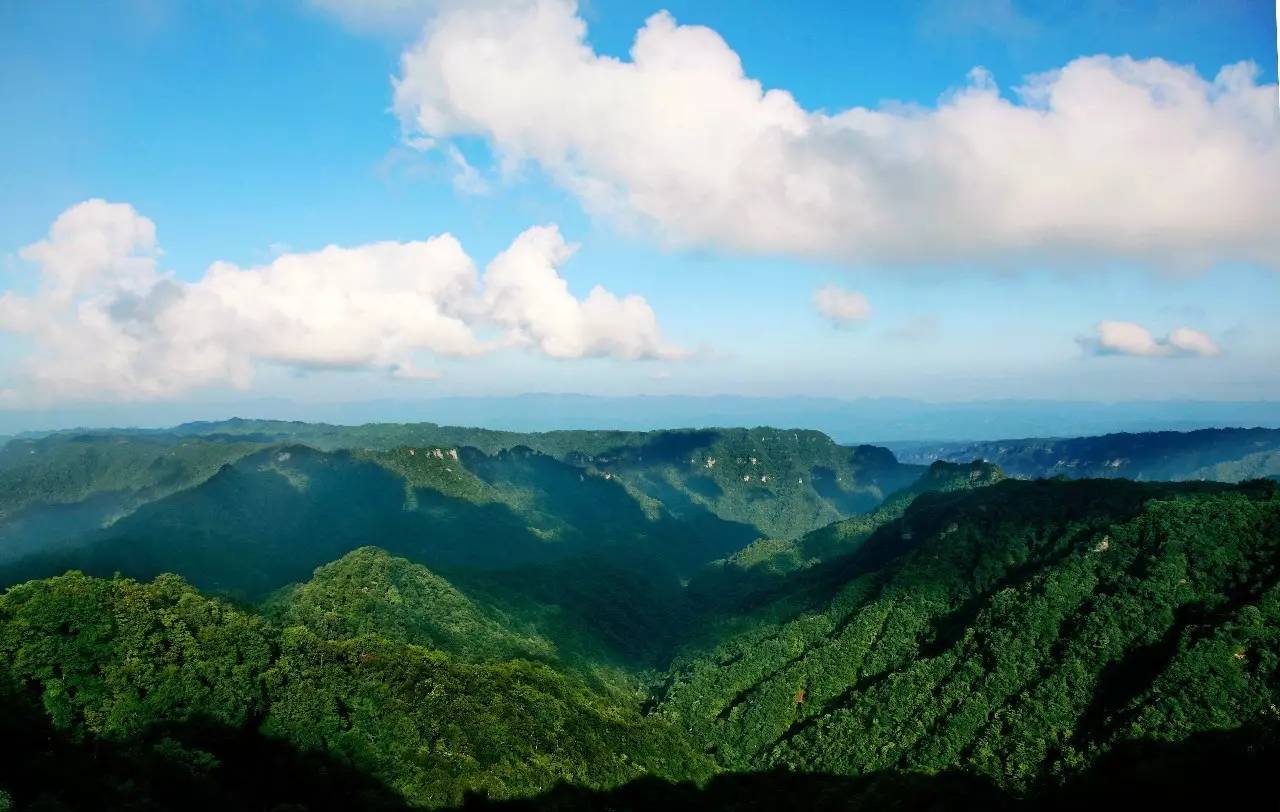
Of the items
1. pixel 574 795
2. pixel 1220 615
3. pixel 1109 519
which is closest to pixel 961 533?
pixel 1109 519

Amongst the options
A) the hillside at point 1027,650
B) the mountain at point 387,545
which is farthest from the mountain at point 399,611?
the hillside at point 1027,650

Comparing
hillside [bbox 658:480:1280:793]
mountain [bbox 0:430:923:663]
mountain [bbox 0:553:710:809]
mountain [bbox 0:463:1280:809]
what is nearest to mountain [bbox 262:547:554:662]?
mountain [bbox 0:463:1280:809]

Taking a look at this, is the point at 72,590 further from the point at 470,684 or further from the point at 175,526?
the point at 175,526

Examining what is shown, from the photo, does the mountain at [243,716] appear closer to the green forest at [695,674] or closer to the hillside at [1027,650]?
the green forest at [695,674]

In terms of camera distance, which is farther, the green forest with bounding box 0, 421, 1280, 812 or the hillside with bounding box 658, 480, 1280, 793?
the hillside with bounding box 658, 480, 1280, 793

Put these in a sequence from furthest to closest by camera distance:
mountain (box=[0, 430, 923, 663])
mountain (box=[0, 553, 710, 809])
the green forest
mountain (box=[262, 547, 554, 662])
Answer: mountain (box=[0, 430, 923, 663]) → mountain (box=[262, 547, 554, 662]) → the green forest → mountain (box=[0, 553, 710, 809])

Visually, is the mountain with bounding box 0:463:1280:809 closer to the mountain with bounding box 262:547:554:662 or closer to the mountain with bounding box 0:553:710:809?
the mountain with bounding box 0:553:710:809

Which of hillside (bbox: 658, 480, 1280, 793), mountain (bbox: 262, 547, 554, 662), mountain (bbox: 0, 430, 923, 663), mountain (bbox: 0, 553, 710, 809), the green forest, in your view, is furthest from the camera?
mountain (bbox: 0, 430, 923, 663)

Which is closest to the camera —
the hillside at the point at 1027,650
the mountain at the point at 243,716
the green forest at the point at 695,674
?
the mountain at the point at 243,716
